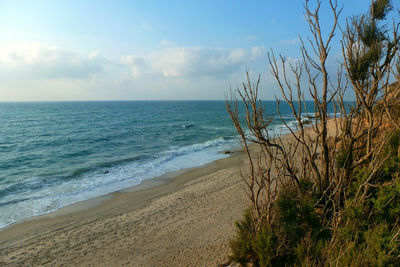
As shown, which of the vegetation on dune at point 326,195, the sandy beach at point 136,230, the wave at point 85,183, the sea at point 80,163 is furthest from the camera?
the sea at point 80,163

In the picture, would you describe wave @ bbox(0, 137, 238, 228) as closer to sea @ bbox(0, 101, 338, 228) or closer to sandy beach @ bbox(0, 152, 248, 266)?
sea @ bbox(0, 101, 338, 228)

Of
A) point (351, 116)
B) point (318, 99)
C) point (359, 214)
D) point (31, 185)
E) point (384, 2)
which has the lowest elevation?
point (31, 185)

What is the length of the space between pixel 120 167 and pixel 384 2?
17.3m

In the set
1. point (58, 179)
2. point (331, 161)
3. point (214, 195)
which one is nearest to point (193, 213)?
point (214, 195)

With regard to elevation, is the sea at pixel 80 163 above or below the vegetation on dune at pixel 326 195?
below

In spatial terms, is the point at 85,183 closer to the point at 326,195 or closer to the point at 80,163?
the point at 80,163

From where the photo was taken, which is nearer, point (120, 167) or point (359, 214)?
point (359, 214)

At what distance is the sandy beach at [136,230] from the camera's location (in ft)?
23.2

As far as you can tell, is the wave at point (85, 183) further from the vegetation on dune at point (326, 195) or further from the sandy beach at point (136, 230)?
the vegetation on dune at point (326, 195)

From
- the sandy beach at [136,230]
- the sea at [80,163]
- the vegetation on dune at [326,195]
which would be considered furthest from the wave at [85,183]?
the vegetation on dune at [326,195]

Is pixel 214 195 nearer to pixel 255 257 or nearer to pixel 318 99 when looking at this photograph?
pixel 255 257

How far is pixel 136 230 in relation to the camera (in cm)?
880

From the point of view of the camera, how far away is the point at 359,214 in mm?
4586

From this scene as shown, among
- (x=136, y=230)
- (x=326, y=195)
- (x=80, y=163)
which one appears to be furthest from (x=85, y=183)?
(x=326, y=195)
